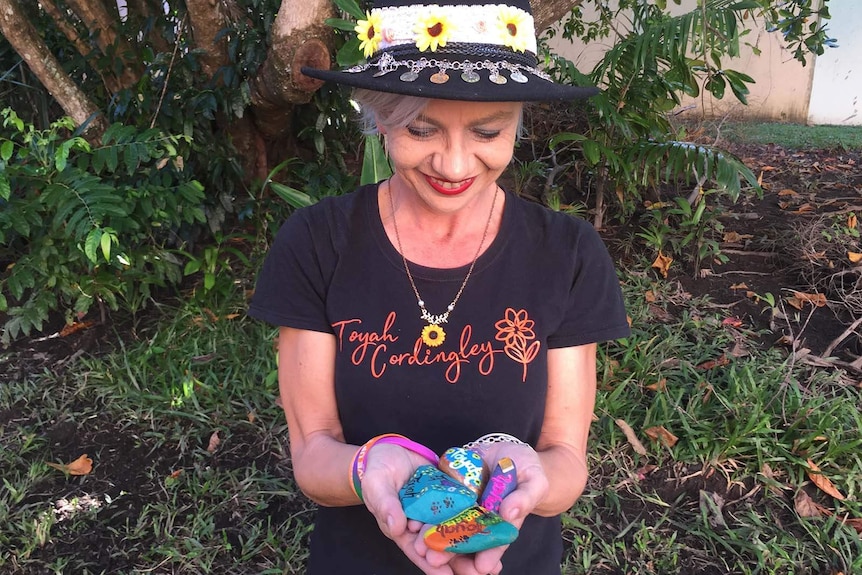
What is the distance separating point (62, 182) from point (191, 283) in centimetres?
116

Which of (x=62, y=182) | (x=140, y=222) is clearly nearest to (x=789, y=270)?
(x=140, y=222)

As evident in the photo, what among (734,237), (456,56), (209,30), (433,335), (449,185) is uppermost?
(209,30)

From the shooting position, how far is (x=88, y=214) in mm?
2619

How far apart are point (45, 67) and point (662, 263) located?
3504 mm

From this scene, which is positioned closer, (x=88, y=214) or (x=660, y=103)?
(x=88, y=214)

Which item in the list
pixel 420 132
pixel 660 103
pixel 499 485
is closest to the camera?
pixel 499 485

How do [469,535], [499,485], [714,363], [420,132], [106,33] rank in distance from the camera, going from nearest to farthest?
1. [469,535]
2. [499,485]
3. [420,132]
4. [714,363]
5. [106,33]

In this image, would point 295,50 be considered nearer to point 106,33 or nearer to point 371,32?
point 106,33

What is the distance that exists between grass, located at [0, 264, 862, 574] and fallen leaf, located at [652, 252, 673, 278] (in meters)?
0.47

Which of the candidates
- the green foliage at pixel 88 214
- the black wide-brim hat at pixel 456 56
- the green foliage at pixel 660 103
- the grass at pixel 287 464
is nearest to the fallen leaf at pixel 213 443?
the grass at pixel 287 464

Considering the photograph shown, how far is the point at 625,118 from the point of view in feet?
11.6

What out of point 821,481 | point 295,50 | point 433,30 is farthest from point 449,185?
point 821,481

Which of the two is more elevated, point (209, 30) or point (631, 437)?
point (209, 30)

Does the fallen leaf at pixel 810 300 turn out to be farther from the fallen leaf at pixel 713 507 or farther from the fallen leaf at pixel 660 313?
the fallen leaf at pixel 713 507
